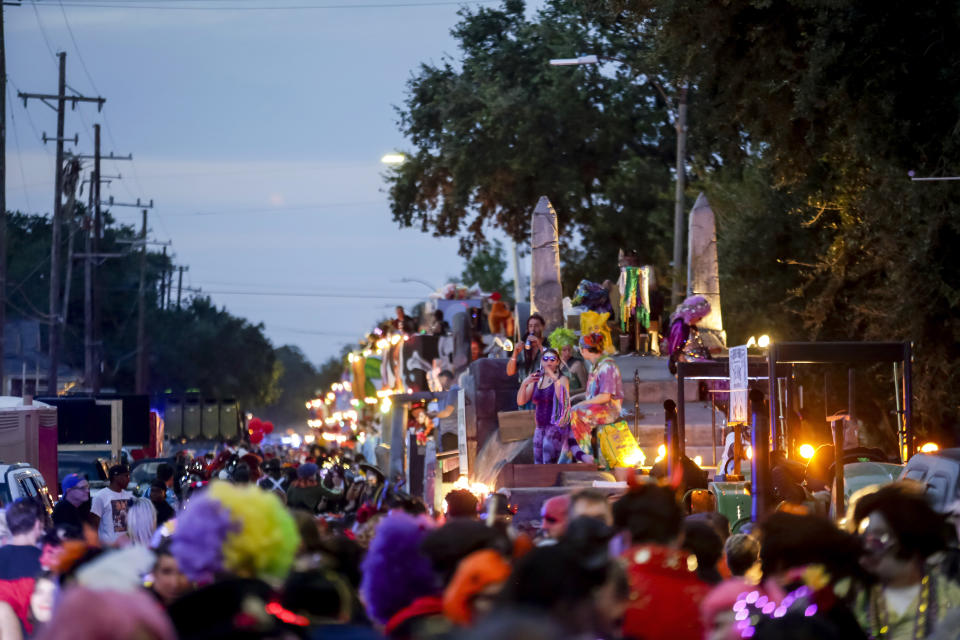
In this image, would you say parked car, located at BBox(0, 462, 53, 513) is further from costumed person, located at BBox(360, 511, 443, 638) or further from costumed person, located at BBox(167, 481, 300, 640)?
costumed person, located at BBox(167, 481, 300, 640)

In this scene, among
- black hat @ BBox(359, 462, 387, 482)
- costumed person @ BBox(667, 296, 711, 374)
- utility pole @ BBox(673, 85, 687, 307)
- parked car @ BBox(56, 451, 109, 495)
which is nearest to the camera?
black hat @ BBox(359, 462, 387, 482)

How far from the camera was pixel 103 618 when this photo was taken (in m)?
3.90

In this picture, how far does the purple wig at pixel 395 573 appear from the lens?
19.2 ft

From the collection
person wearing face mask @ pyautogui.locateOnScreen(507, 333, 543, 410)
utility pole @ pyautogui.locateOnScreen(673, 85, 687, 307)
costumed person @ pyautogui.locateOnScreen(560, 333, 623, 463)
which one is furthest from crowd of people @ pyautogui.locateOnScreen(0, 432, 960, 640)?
utility pole @ pyautogui.locateOnScreen(673, 85, 687, 307)

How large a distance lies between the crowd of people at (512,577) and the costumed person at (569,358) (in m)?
12.6

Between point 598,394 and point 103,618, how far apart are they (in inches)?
574

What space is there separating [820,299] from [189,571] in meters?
21.9

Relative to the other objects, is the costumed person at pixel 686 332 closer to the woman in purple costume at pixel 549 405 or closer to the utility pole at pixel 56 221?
the woman in purple costume at pixel 549 405

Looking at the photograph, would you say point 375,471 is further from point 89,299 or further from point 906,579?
point 89,299

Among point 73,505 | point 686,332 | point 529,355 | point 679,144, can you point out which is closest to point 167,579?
point 73,505

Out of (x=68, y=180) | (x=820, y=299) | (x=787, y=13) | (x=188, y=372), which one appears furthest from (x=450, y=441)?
(x=188, y=372)

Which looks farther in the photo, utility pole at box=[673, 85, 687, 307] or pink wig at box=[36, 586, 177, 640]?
utility pole at box=[673, 85, 687, 307]

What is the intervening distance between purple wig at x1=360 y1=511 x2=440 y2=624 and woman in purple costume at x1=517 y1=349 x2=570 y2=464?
1331 cm

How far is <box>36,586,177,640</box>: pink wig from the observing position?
12.7 ft
